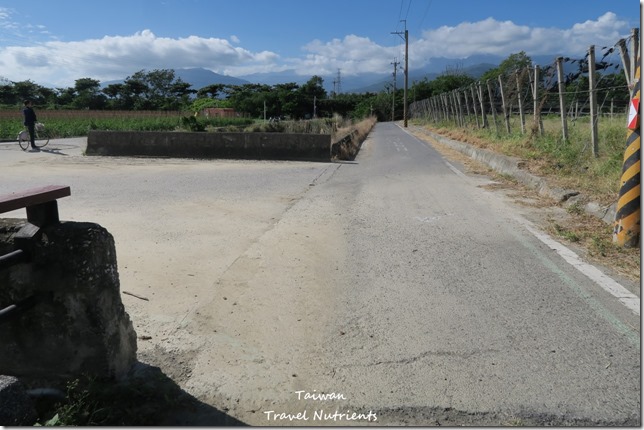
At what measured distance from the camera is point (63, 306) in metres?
2.82

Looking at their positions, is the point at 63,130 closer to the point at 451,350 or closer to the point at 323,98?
the point at 451,350

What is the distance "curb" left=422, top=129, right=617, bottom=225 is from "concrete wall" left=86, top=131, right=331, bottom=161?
16.6ft

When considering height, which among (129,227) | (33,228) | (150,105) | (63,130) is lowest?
(129,227)

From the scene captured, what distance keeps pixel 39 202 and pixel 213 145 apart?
14.5 m

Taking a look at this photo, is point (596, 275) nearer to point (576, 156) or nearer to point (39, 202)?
point (39, 202)

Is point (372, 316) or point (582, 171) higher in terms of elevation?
point (582, 171)

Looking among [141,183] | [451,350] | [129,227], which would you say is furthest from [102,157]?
[451,350]

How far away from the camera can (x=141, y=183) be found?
36.1ft

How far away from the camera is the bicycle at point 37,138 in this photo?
1944 centimetres

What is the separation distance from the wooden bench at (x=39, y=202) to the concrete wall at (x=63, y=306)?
7cm

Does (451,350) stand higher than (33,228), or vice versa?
(33,228)

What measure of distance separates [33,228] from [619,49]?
11364 mm

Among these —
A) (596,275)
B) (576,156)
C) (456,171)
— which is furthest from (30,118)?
(596,275)

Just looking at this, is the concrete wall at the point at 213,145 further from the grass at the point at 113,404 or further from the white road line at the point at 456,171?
the grass at the point at 113,404
